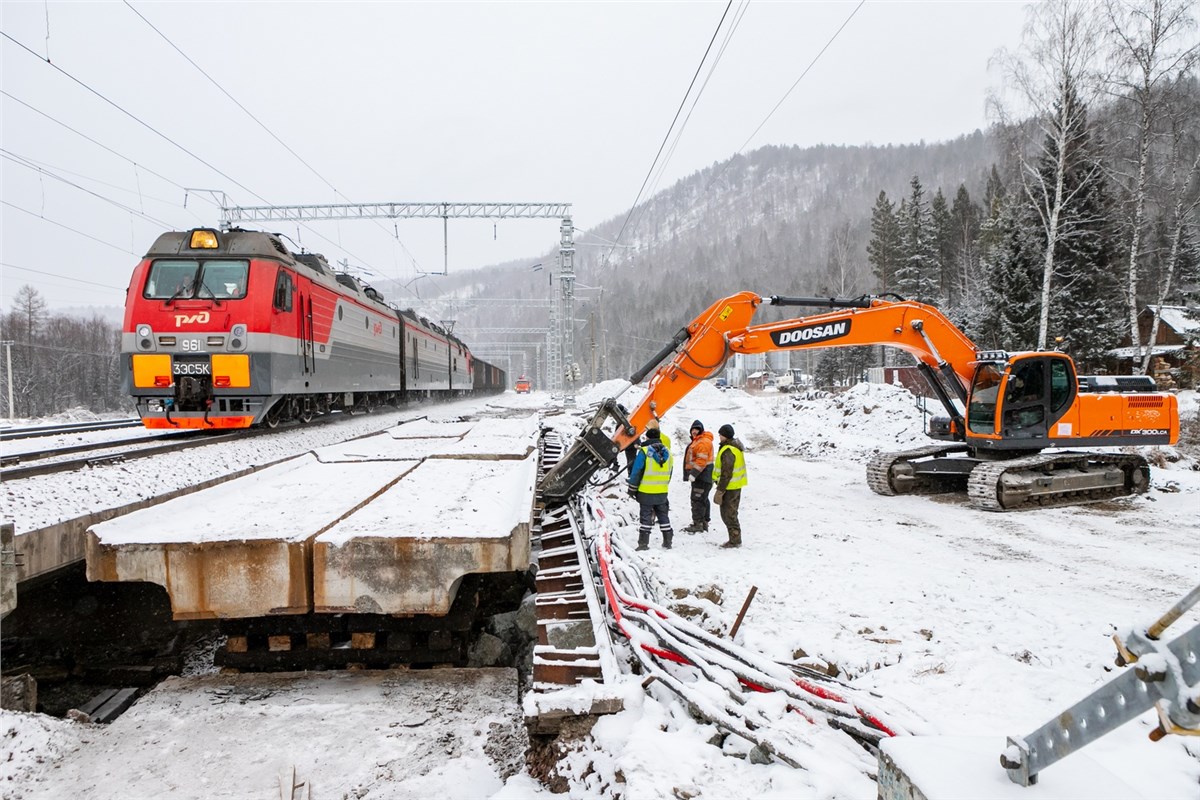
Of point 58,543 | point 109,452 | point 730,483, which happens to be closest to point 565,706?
point 58,543

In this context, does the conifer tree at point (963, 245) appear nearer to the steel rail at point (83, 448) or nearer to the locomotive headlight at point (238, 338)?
the locomotive headlight at point (238, 338)

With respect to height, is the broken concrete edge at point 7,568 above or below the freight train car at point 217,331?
below

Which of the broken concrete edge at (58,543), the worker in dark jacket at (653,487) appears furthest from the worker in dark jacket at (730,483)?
the broken concrete edge at (58,543)

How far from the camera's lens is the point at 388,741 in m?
3.18

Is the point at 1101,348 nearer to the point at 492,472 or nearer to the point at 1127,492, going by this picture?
the point at 1127,492

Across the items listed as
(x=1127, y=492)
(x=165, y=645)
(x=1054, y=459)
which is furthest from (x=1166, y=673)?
(x=1127, y=492)

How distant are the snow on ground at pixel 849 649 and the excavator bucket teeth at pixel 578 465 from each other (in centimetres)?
120

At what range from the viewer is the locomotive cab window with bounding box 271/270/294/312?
29.5ft

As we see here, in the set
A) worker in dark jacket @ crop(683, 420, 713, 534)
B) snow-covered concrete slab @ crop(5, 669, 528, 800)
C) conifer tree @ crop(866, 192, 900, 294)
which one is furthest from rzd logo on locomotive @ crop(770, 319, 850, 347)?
conifer tree @ crop(866, 192, 900, 294)

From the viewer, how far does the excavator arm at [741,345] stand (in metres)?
7.24

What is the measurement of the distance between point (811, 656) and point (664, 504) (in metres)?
3.22

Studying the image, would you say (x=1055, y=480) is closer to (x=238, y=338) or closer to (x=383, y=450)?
(x=383, y=450)

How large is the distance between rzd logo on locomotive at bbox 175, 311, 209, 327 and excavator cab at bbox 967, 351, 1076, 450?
453 inches

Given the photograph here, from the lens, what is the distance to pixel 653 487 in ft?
24.6
